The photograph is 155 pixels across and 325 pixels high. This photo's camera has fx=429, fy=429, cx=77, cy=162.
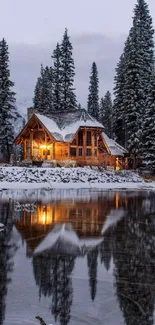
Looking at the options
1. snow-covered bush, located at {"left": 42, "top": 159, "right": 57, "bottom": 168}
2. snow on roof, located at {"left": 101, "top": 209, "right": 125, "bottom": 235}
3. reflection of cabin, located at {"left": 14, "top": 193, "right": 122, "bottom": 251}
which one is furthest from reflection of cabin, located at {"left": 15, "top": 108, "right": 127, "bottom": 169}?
snow on roof, located at {"left": 101, "top": 209, "right": 125, "bottom": 235}

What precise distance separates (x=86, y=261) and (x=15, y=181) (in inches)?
1254

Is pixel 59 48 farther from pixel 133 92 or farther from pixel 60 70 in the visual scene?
pixel 133 92

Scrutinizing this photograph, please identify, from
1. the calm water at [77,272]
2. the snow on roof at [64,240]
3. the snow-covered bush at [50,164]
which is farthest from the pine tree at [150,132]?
the snow on roof at [64,240]

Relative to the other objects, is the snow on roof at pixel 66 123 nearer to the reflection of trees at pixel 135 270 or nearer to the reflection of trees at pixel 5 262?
the reflection of trees at pixel 135 270

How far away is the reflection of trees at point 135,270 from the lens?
673 centimetres

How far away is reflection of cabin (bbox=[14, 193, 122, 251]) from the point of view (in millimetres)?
13828

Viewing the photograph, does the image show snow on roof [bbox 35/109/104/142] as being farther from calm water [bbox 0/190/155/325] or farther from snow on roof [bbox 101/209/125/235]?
calm water [bbox 0/190/155/325]

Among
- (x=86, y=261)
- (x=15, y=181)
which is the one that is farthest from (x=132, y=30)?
(x=86, y=261)

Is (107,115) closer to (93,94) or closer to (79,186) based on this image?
(93,94)

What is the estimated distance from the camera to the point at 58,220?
57.9 ft

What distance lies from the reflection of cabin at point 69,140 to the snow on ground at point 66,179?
6.30 metres

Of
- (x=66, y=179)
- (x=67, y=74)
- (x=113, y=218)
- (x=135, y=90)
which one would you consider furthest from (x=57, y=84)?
(x=113, y=218)

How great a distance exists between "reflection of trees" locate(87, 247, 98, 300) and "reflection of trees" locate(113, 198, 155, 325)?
43 cm

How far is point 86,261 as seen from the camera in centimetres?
1002
